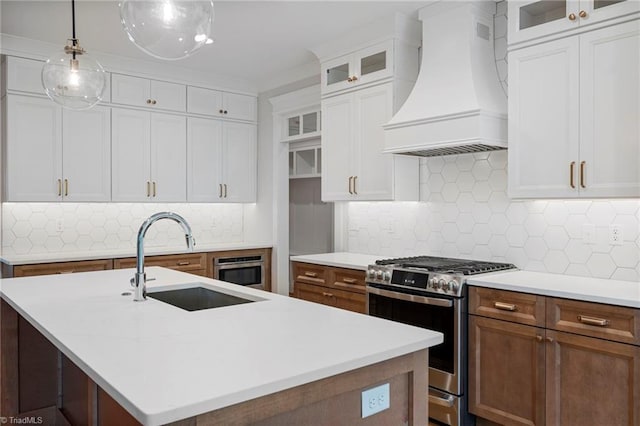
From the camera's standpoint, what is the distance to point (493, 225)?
3.53 metres

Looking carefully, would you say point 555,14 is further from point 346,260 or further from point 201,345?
point 201,345

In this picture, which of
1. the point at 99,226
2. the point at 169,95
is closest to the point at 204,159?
the point at 169,95

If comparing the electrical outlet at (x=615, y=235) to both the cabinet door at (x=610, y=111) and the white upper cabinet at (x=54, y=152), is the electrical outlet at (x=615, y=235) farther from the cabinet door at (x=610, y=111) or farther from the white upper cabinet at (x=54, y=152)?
the white upper cabinet at (x=54, y=152)

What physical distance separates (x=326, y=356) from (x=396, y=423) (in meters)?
0.38

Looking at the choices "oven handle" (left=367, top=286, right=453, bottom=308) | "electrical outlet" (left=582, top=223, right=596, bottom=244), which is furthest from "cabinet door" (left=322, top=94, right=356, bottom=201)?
"electrical outlet" (left=582, top=223, right=596, bottom=244)

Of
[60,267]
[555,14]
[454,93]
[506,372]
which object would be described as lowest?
[506,372]

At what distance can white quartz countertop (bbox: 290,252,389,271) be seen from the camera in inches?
150

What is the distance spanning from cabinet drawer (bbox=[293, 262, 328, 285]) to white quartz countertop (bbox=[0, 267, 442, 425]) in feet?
5.59

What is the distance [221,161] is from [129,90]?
47.6 inches

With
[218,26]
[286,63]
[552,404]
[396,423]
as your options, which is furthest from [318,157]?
[396,423]

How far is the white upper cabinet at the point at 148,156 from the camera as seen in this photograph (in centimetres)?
487

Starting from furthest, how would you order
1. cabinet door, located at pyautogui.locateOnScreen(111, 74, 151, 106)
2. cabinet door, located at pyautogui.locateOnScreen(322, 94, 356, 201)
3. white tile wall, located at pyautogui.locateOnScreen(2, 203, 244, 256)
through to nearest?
cabinet door, located at pyautogui.locateOnScreen(111, 74, 151, 106), white tile wall, located at pyautogui.locateOnScreen(2, 203, 244, 256), cabinet door, located at pyautogui.locateOnScreen(322, 94, 356, 201)

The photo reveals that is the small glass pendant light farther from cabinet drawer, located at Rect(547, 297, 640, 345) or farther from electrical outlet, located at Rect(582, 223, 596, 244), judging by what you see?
electrical outlet, located at Rect(582, 223, 596, 244)

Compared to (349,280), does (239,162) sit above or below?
above
